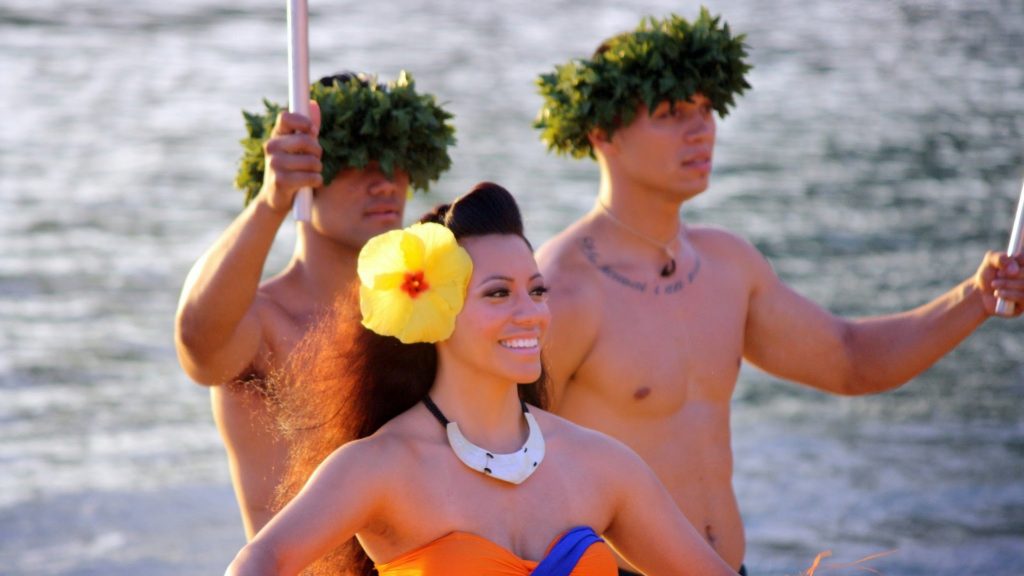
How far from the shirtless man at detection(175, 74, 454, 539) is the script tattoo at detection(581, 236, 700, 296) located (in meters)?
0.55

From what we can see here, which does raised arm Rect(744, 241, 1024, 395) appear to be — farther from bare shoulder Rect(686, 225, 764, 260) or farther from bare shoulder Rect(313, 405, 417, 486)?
bare shoulder Rect(313, 405, 417, 486)

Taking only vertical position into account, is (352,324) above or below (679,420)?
above

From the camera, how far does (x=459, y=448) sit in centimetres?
395

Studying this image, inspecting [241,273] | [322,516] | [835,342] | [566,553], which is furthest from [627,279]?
[322,516]

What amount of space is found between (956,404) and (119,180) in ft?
24.3

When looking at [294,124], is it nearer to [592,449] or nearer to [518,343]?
[518,343]

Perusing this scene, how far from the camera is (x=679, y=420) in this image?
576 centimetres

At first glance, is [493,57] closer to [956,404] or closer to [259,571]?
[956,404]

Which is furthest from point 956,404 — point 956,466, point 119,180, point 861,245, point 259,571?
point 259,571

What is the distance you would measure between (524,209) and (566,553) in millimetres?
10670

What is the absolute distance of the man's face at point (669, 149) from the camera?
5.86m

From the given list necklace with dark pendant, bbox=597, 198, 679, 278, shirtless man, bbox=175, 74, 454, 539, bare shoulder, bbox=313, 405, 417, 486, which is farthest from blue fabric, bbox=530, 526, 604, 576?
necklace with dark pendant, bbox=597, 198, 679, 278

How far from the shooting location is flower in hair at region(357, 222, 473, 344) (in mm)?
3949

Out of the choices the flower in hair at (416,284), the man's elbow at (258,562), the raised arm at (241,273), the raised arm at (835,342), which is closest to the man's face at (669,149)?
the raised arm at (835,342)
